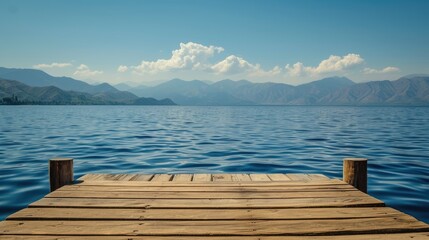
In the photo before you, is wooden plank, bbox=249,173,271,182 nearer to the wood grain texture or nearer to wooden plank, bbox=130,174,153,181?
wooden plank, bbox=130,174,153,181

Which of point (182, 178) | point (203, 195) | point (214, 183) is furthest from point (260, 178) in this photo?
point (203, 195)

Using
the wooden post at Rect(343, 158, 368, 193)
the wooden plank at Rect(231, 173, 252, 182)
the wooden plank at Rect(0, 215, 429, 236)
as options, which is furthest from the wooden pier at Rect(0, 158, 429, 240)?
the wooden plank at Rect(231, 173, 252, 182)

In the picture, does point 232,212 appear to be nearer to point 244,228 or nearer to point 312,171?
point 244,228

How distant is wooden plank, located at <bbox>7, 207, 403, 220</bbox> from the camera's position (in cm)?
415

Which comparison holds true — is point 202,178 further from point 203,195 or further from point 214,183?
point 203,195

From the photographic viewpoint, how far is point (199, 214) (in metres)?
4.31

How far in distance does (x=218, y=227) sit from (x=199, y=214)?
54 centimetres

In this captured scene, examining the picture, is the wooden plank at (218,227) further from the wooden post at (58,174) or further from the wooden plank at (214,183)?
the wooden post at (58,174)

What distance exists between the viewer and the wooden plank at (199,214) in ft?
13.6

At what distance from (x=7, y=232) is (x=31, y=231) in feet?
0.82

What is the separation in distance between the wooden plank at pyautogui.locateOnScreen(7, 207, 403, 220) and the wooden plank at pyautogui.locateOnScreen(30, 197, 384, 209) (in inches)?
6.0

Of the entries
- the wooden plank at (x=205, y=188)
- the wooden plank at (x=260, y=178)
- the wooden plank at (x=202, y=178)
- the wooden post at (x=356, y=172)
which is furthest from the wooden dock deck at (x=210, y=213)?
the wooden plank at (x=260, y=178)

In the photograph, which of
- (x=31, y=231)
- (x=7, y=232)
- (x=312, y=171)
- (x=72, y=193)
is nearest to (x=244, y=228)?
(x=31, y=231)

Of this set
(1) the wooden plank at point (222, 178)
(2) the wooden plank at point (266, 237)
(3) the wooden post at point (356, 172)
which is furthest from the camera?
(1) the wooden plank at point (222, 178)
